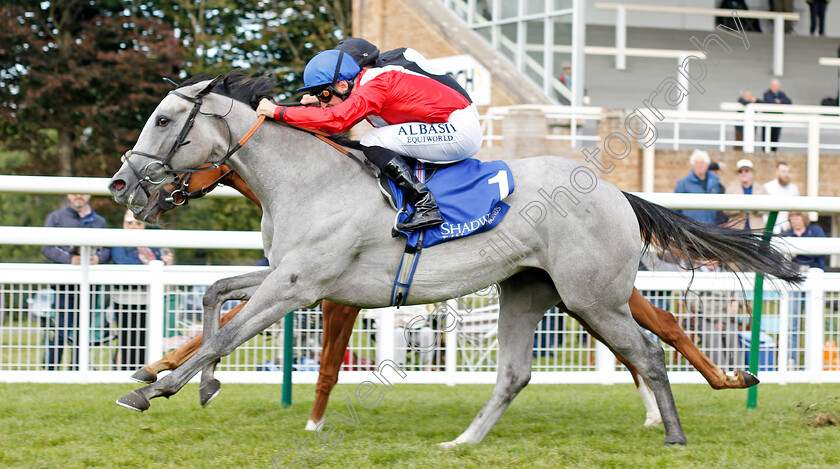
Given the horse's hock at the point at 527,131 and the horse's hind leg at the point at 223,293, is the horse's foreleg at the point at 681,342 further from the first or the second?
the horse's hock at the point at 527,131

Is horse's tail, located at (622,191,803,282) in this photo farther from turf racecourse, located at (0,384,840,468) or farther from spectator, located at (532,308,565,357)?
spectator, located at (532,308,565,357)

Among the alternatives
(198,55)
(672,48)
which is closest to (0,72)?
(198,55)

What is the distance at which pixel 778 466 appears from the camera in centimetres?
378

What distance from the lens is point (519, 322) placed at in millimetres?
4438

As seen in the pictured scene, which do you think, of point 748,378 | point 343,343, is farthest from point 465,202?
point 748,378

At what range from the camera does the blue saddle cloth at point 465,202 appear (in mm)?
3943

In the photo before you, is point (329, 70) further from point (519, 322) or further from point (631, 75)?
point (631, 75)

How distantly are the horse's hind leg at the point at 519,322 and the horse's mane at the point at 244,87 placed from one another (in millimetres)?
1468

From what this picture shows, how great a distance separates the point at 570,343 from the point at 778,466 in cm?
230

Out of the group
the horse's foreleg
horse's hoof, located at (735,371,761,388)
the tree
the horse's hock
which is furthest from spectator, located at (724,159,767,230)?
the tree

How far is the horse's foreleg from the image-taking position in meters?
4.51

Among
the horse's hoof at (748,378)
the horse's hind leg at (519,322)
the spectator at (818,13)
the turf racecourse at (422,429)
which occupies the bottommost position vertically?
the turf racecourse at (422,429)

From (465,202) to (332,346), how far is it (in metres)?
1.12

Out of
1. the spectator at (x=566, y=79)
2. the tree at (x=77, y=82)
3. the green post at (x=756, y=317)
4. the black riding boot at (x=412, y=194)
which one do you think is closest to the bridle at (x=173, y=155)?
the black riding boot at (x=412, y=194)
